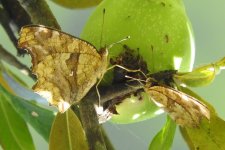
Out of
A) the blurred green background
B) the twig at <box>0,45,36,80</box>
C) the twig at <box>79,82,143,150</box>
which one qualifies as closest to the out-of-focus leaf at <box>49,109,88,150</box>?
the twig at <box>79,82,143,150</box>

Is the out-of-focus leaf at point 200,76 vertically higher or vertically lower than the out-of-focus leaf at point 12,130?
higher

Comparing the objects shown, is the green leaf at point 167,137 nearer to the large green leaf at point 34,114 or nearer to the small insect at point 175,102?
the small insect at point 175,102

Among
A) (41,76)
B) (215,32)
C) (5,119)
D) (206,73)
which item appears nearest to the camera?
(41,76)

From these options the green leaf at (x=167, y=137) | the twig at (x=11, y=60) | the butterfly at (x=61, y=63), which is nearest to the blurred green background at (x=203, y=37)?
the twig at (x=11, y=60)

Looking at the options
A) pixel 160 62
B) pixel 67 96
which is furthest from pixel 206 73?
pixel 67 96

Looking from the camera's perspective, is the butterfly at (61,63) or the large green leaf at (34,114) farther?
→ the large green leaf at (34,114)

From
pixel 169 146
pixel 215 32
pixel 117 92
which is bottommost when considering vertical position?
pixel 215 32

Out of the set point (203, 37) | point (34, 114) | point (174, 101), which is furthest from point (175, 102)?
point (203, 37)

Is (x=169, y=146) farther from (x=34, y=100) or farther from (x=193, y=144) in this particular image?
(x=34, y=100)
